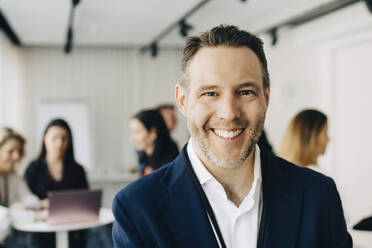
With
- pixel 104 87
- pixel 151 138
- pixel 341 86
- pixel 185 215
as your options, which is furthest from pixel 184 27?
pixel 185 215

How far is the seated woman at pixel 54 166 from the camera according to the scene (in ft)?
10.9

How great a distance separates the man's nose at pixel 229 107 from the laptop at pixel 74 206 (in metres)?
2.10

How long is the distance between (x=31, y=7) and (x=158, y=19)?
171cm

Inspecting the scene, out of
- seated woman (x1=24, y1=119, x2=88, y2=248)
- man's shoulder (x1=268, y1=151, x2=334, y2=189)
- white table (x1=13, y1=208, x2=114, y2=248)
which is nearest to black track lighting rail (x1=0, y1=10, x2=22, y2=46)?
seated woman (x1=24, y1=119, x2=88, y2=248)

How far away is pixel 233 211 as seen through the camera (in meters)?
1.13

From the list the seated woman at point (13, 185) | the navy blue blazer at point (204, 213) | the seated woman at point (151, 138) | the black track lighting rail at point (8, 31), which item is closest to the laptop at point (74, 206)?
the seated woman at point (13, 185)

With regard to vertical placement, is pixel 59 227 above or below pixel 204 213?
below

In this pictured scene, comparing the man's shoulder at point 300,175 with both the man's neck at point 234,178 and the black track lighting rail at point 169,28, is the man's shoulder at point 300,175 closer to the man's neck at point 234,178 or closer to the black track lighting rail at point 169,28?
the man's neck at point 234,178

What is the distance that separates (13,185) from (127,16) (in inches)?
125

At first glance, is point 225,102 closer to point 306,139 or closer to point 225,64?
point 225,64

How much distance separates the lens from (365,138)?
4.52 m

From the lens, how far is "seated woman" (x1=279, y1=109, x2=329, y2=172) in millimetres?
2717

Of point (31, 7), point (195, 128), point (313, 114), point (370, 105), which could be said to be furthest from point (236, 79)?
point (31, 7)

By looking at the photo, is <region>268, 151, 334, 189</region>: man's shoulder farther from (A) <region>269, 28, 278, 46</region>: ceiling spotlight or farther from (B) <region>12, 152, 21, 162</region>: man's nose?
(A) <region>269, 28, 278, 46</region>: ceiling spotlight
